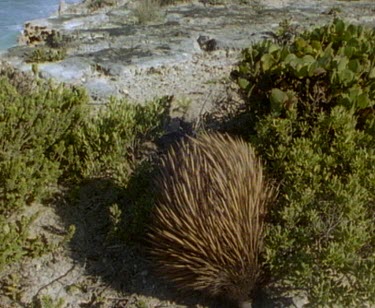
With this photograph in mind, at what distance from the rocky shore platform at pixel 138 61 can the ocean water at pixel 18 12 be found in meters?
4.37

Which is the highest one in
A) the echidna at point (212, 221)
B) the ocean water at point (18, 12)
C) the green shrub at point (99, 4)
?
the green shrub at point (99, 4)

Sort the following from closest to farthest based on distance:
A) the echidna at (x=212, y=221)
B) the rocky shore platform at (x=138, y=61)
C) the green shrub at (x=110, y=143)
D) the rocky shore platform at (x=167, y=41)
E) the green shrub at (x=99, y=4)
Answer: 1. the echidna at (x=212, y=221)
2. the rocky shore platform at (x=138, y=61)
3. the green shrub at (x=110, y=143)
4. the rocky shore platform at (x=167, y=41)
5. the green shrub at (x=99, y=4)

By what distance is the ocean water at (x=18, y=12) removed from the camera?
14.9m

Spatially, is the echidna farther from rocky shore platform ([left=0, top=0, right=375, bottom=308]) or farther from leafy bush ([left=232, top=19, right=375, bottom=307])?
rocky shore platform ([left=0, top=0, right=375, bottom=308])

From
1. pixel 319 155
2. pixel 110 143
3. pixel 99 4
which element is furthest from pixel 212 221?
pixel 99 4

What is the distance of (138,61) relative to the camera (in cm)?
711

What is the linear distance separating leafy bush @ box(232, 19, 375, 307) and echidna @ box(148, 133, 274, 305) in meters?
0.15

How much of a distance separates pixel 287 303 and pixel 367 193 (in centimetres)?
87

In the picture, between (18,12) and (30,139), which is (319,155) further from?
(18,12)

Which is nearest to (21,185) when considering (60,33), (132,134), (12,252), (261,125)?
(12,252)

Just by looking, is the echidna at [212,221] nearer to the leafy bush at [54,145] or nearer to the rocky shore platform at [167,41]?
the leafy bush at [54,145]

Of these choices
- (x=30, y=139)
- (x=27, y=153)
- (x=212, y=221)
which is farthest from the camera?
(x=30, y=139)

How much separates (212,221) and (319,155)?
35.7 inches

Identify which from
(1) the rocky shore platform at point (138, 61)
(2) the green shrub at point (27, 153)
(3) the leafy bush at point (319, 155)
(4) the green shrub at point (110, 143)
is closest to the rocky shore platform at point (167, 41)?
(1) the rocky shore platform at point (138, 61)
